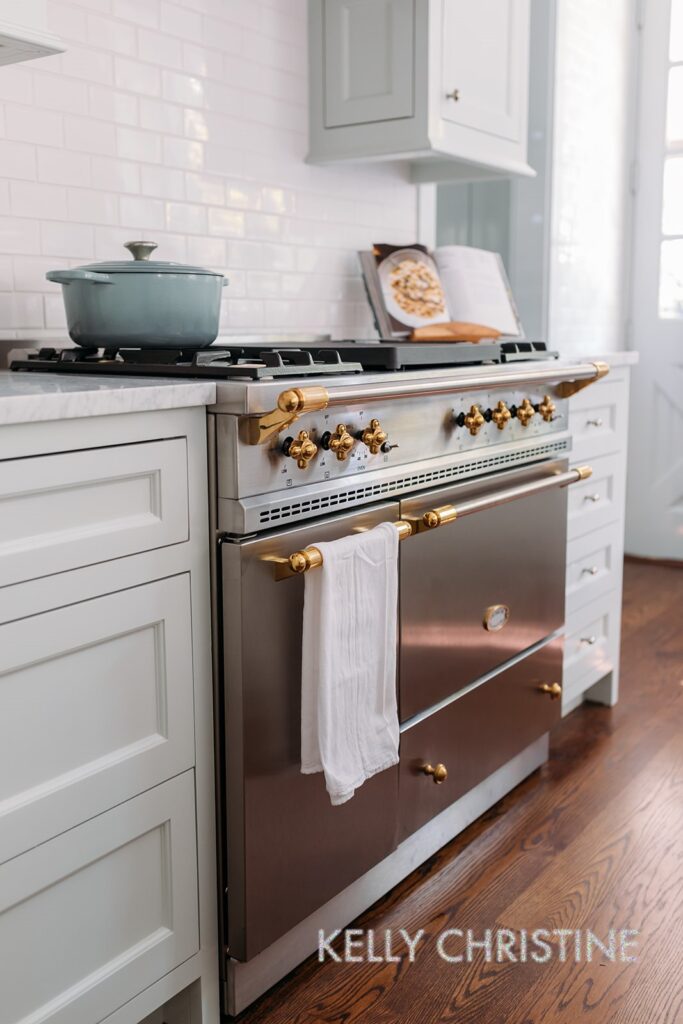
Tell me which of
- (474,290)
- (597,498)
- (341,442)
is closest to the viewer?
(341,442)

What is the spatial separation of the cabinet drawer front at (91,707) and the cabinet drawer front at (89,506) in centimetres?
6

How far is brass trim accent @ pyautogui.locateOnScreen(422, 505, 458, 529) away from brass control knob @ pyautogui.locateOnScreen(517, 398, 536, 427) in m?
0.38

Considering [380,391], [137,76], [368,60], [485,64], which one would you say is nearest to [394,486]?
[380,391]

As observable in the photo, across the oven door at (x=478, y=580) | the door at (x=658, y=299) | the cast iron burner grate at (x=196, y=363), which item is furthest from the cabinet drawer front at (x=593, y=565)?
the door at (x=658, y=299)

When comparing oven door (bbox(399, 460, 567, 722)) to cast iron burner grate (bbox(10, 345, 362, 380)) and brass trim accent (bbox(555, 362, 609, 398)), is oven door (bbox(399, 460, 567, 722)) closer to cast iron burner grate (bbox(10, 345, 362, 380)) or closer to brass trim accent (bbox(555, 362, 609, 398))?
brass trim accent (bbox(555, 362, 609, 398))

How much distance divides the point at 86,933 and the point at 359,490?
0.73 m

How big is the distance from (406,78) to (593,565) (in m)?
1.28

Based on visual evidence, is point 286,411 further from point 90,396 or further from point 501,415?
point 501,415

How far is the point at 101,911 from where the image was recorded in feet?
4.25

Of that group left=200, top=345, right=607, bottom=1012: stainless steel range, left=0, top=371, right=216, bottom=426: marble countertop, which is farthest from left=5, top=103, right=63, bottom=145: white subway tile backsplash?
left=200, top=345, right=607, bottom=1012: stainless steel range

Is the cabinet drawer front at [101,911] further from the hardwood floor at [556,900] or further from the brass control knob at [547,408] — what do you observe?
the brass control knob at [547,408]

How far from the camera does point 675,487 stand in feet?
14.7

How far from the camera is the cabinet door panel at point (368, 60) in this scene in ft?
7.63

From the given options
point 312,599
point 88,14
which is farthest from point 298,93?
point 312,599
